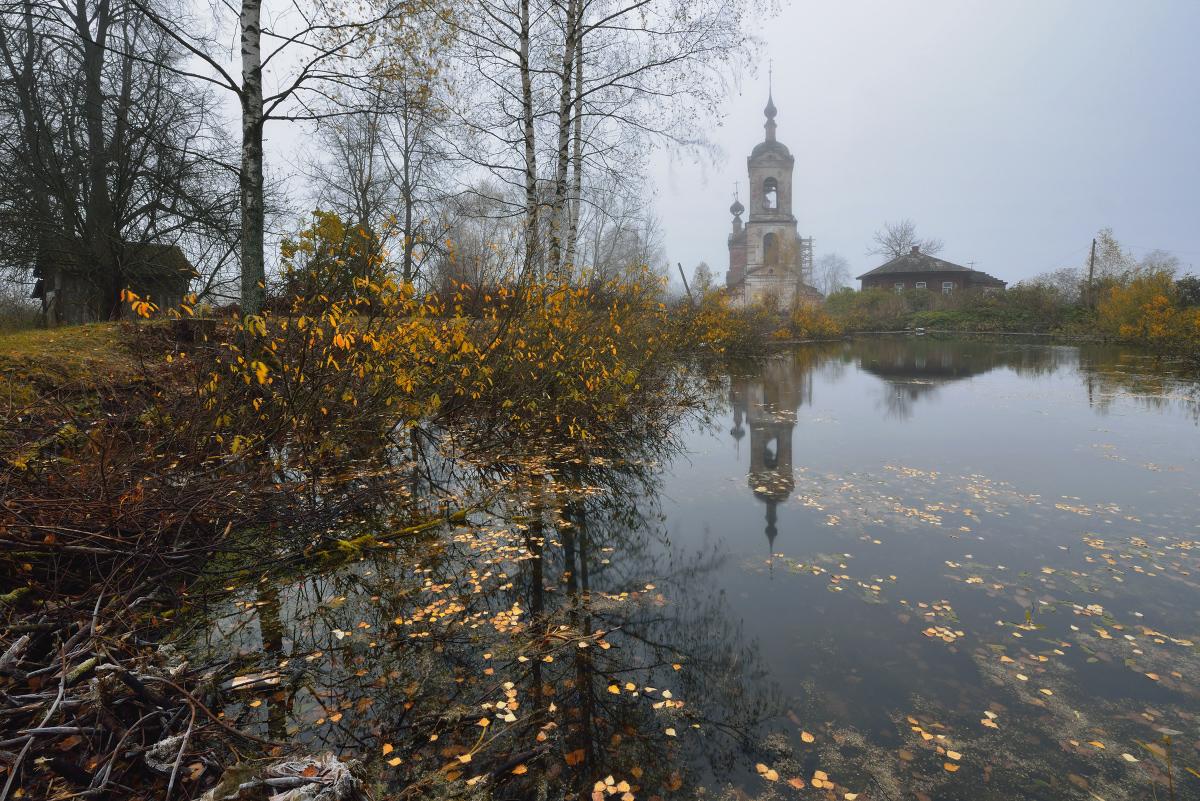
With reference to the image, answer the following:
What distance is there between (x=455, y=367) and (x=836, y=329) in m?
38.8

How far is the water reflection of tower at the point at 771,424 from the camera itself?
681cm

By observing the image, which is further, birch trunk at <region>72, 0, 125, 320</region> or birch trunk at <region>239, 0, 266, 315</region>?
birch trunk at <region>72, 0, 125, 320</region>

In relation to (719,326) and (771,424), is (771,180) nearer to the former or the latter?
(719,326)

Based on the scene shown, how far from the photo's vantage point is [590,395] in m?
8.66

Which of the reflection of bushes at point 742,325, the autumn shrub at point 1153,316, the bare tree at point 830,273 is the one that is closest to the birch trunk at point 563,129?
the reflection of bushes at point 742,325

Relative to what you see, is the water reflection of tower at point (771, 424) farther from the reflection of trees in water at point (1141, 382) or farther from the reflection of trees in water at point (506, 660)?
the reflection of trees in water at point (1141, 382)

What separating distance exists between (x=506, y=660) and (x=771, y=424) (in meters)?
8.32

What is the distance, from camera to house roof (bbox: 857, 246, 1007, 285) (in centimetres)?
5917

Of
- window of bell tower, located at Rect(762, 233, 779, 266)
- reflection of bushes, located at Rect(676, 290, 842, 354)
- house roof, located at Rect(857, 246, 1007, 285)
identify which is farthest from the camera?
house roof, located at Rect(857, 246, 1007, 285)

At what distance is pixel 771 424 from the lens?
10.8 metres

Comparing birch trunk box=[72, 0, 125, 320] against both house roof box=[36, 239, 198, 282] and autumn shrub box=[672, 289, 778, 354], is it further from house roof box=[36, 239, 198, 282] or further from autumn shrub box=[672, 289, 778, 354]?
autumn shrub box=[672, 289, 778, 354]

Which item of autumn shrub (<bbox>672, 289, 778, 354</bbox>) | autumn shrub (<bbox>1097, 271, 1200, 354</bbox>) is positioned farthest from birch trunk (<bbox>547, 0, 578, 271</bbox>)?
autumn shrub (<bbox>1097, 271, 1200, 354</bbox>)

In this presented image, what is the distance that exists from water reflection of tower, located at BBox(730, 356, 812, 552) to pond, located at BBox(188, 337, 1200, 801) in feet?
0.39

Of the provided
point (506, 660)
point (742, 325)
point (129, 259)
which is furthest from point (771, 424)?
point (129, 259)
